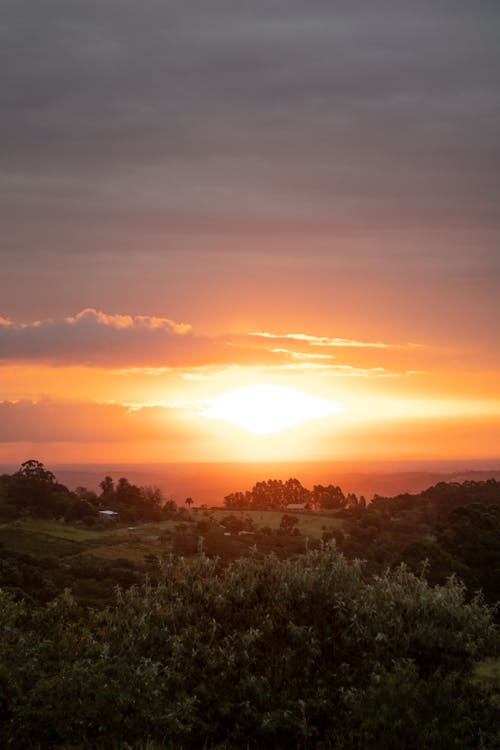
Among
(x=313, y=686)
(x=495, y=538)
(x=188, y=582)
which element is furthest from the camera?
(x=495, y=538)

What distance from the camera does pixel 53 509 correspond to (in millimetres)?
154750

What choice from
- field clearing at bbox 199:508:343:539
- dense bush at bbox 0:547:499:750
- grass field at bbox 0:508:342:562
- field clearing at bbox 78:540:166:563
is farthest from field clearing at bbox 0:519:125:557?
dense bush at bbox 0:547:499:750

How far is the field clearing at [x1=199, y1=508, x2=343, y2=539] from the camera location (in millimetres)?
154625

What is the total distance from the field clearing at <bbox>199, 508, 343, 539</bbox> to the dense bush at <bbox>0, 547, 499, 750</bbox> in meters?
123

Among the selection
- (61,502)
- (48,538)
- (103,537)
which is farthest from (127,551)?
(61,502)

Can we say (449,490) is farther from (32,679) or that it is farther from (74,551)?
(32,679)

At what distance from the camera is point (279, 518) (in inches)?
6762

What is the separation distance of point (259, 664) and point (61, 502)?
14246 cm

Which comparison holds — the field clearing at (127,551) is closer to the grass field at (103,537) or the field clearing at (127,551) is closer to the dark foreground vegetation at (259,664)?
the grass field at (103,537)

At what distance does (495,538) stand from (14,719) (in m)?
56.2

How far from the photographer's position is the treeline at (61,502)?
15262 cm

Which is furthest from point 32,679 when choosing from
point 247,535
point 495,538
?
point 247,535

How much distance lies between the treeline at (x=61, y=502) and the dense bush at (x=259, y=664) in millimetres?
129973

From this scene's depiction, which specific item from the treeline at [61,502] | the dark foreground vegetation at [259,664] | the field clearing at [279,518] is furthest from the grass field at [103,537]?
the dark foreground vegetation at [259,664]
